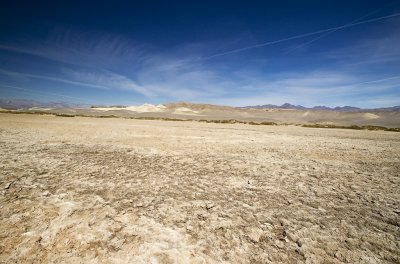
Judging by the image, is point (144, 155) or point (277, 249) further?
point (144, 155)

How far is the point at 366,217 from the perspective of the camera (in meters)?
4.06

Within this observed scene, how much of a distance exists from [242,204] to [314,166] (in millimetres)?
4277

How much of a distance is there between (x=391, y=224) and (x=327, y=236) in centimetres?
133

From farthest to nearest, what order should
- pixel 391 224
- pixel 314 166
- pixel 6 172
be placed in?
pixel 314 166
pixel 6 172
pixel 391 224

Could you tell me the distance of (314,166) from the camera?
25.0ft

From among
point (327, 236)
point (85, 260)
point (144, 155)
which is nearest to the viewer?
point (85, 260)

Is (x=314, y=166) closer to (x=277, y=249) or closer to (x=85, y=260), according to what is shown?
(x=277, y=249)

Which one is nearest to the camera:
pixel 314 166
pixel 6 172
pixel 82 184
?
pixel 82 184

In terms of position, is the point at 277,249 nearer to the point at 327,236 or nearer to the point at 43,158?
the point at 327,236

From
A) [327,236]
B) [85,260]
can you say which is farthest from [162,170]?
[327,236]

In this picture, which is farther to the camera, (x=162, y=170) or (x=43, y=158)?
(x=43, y=158)

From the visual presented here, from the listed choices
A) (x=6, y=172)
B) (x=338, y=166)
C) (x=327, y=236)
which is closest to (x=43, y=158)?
(x=6, y=172)

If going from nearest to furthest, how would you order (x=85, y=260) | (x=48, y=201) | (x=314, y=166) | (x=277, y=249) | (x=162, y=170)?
(x=85, y=260) → (x=277, y=249) → (x=48, y=201) → (x=162, y=170) → (x=314, y=166)

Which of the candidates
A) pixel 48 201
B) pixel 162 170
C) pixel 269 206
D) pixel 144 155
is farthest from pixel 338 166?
pixel 48 201
